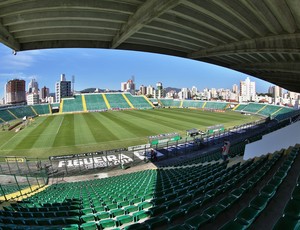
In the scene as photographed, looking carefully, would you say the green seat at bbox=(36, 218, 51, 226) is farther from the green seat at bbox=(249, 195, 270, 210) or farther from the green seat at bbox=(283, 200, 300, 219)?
the green seat at bbox=(283, 200, 300, 219)

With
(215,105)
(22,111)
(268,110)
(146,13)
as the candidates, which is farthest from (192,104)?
(146,13)

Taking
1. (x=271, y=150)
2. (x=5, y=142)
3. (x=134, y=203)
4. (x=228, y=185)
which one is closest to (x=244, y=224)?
(x=228, y=185)

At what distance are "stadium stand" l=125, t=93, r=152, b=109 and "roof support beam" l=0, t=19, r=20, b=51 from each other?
68.3m

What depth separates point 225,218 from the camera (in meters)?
4.54

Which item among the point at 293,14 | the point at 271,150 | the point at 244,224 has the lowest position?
the point at 271,150

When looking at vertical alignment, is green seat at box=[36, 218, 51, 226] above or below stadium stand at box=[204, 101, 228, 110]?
below

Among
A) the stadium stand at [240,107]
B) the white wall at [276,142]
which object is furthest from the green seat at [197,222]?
the stadium stand at [240,107]

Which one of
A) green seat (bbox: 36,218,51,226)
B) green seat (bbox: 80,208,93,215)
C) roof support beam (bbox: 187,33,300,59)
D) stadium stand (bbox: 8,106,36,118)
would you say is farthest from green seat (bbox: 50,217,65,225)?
stadium stand (bbox: 8,106,36,118)

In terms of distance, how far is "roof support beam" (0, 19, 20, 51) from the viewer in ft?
32.9

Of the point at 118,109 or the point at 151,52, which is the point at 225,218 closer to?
the point at 151,52

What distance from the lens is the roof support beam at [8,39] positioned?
32.9 feet

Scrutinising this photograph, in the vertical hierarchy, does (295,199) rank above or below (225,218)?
above

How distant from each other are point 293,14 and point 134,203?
981 cm

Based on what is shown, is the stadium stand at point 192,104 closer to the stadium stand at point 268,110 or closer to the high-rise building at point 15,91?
the stadium stand at point 268,110
